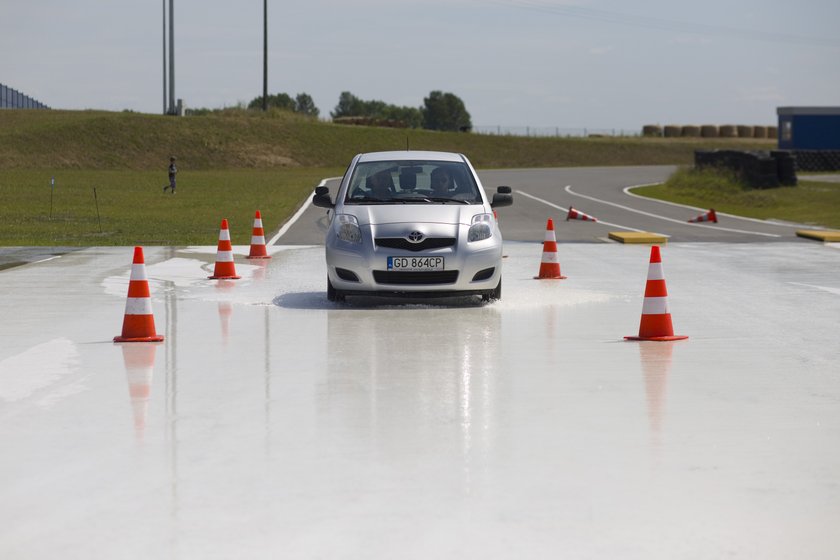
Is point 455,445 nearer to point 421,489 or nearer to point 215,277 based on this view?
point 421,489

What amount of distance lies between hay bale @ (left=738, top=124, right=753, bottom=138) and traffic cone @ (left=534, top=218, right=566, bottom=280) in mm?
101242

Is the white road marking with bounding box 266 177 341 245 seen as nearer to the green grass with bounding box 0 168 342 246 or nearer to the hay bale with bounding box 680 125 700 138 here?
the green grass with bounding box 0 168 342 246

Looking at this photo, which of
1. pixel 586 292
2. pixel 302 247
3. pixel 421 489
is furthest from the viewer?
pixel 302 247

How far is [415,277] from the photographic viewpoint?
503 inches

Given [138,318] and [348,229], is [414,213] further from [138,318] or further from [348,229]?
[138,318]

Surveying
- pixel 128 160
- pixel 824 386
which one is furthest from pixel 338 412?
pixel 128 160

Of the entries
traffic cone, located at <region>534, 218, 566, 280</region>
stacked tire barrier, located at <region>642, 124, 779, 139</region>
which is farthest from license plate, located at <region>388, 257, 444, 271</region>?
stacked tire barrier, located at <region>642, 124, 779, 139</region>

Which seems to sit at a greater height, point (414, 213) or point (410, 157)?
point (410, 157)

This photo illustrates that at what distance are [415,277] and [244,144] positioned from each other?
236ft

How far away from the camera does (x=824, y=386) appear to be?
28.0ft

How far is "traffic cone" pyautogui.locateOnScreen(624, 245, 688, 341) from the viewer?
10.7 m

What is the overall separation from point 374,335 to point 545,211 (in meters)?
22.5

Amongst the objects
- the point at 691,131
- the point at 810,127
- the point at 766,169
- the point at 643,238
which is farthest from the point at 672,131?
the point at 643,238

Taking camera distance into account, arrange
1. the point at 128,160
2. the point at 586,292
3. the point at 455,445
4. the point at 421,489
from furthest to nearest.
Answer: the point at 128,160 < the point at 586,292 < the point at 455,445 < the point at 421,489
